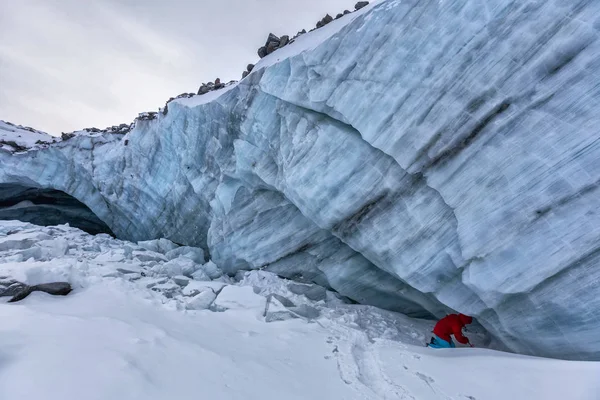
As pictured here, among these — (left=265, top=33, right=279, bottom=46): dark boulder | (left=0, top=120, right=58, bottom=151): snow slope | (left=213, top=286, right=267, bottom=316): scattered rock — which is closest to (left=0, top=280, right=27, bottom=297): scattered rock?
(left=213, top=286, right=267, bottom=316): scattered rock

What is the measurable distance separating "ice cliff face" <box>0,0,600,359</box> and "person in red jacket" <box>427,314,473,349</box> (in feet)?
0.87

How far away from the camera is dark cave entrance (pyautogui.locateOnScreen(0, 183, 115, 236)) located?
1655 centimetres

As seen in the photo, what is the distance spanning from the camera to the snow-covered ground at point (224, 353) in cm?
264

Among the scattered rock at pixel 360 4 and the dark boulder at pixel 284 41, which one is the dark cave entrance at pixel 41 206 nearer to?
the dark boulder at pixel 284 41

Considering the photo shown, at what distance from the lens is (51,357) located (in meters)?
2.71

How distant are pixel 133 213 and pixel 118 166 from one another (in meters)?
2.22

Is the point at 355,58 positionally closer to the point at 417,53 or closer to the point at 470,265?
the point at 417,53

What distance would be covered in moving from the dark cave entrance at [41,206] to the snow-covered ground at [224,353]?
42.4ft

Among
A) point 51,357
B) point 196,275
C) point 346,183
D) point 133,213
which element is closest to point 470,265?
point 346,183

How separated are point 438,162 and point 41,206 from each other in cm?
2098

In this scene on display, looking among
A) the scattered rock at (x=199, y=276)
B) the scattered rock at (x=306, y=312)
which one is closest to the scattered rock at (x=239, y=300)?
the scattered rock at (x=306, y=312)

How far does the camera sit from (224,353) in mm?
3648

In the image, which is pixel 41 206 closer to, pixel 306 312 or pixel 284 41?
pixel 284 41

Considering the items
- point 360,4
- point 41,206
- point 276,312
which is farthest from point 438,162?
point 41,206
